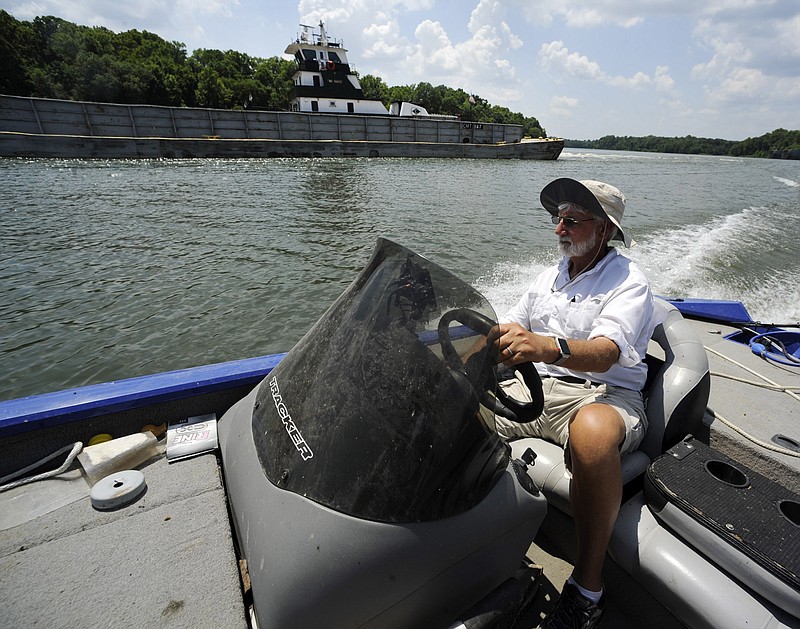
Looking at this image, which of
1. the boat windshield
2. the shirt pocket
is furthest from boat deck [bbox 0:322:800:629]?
the shirt pocket

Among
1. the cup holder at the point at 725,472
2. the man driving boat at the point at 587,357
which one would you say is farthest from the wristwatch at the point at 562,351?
the cup holder at the point at 725,472

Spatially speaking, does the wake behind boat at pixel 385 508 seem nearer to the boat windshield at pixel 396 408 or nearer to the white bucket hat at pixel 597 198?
the boat windshield at pixel 396 408

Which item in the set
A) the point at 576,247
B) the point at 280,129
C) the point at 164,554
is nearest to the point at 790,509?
the point at 576,247

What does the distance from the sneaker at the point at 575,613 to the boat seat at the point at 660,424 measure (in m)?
0.32

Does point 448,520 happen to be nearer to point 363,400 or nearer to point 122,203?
point 363,400

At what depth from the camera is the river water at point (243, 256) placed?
5.71 metres

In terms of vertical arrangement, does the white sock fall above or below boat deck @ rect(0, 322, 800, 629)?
below

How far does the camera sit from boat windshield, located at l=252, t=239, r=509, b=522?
110 centimetres

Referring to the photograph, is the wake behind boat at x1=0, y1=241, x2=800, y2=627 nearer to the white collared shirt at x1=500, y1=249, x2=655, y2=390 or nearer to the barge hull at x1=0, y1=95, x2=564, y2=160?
the white collared shirt at x1=500, y1=249, x2=655, y2=390

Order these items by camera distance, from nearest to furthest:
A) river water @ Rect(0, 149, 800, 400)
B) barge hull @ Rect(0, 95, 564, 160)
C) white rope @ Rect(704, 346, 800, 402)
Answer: white rope @ Rect(704, 346, 800, 402) < river water @ Rect(0, 149, 800, 400) < barge hull @ Rect(0, 95, 564, 160)

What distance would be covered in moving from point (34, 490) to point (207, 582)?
1001 millimetres

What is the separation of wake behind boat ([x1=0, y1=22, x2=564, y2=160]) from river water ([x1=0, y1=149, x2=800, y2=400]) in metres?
11.8

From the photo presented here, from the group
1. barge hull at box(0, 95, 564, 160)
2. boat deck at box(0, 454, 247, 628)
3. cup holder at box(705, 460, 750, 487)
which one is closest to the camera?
boat deck at box(0, 454, 247, 628)

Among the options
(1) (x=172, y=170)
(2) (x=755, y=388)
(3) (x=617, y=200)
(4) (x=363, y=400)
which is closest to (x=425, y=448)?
(4) (x=363, y=400)
